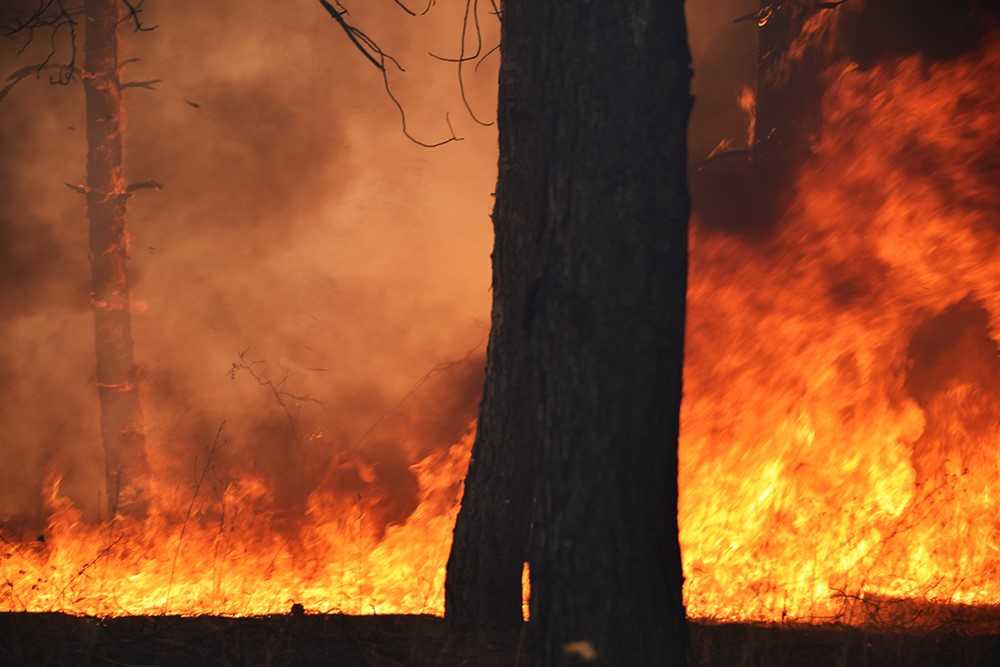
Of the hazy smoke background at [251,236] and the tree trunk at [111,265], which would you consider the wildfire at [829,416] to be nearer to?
the tree trunk at [111,265]

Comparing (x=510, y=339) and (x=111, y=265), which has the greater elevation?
(x=111, y=265)

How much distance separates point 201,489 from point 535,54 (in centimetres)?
725

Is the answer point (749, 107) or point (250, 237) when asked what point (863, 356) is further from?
point (250, 237)

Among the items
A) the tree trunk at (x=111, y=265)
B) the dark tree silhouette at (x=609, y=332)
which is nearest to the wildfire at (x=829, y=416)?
the tree trunk at (x=111, y=265)

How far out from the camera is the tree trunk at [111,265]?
10.2 metres

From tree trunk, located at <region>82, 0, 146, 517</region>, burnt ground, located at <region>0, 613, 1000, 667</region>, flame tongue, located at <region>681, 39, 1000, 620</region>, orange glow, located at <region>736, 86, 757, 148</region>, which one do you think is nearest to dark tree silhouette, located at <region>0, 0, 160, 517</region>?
tree trunk, located at <region>82, 0, 146, 517</region>

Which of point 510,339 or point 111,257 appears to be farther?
point 111,257

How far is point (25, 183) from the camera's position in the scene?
12258 millimetres

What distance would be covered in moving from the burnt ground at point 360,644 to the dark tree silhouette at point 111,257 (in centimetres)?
568

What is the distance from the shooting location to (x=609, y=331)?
3678 millimetres

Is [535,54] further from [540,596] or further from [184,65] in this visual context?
[184,65]

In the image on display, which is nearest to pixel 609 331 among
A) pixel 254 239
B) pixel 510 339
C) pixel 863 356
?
pixel 510 339

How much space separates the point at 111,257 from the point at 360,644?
7188 millimetres

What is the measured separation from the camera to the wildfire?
7066 mm
